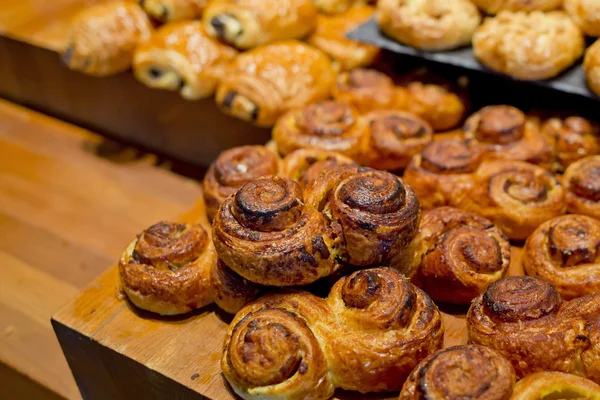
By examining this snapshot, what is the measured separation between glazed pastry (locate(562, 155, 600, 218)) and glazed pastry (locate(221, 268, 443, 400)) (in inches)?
31.9

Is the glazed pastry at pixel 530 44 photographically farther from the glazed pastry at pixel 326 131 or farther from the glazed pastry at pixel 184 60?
the glazed pastry at pixel 184 60

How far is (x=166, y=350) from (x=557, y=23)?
1.97 metres

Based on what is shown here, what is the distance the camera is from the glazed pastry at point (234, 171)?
2.15 metres

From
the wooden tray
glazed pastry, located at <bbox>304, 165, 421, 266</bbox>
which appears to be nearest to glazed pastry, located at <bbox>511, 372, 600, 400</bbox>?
the wooden tray

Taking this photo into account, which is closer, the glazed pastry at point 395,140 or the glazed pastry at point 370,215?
the glazed pastry at point 370,215

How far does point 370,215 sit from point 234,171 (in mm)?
673

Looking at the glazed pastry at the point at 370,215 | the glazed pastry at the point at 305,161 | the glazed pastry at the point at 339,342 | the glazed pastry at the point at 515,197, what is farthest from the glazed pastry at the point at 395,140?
the glazed pastry at the point at 339,342

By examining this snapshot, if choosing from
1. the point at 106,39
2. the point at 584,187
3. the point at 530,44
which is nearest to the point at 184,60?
the point at 106,39

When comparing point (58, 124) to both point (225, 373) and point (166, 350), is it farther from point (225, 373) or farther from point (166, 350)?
point (225, 373)

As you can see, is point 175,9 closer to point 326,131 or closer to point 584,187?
point 326,131

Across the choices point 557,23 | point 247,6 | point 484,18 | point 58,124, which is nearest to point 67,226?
point 58,124

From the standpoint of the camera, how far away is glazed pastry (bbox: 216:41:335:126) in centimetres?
287

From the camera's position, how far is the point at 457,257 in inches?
72.5

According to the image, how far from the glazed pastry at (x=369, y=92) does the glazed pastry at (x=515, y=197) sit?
0.68 meters
